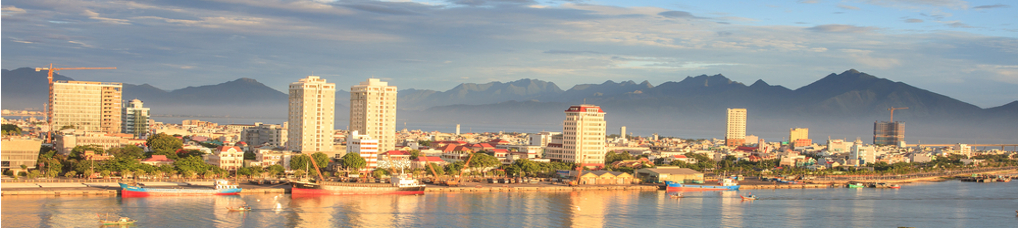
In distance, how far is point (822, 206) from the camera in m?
41.4

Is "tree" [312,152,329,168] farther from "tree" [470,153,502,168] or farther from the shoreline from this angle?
"tree" [470,153,502,168]

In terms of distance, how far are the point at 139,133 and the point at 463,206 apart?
58346 mm

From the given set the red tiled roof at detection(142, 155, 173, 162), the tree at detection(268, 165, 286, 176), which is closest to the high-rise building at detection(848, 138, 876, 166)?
the tree at detection(268, 165, 286, 176)

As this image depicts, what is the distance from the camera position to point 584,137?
59562mm

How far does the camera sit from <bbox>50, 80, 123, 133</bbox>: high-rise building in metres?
78.5

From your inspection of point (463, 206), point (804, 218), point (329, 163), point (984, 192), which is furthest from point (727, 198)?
point (329, 163)

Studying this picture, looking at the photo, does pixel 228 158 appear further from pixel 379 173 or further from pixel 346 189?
pixel 346 189

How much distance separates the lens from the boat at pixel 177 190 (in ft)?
121

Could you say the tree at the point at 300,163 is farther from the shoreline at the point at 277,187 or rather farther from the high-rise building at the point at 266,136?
the high-rise building at the point at 266,136

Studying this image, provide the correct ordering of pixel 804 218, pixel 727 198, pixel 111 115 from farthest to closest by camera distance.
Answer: pixel 111 115, pixel 727 198, pixel 804 218

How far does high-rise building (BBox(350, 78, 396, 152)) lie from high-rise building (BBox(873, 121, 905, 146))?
328 ft

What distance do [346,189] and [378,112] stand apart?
23487 mm

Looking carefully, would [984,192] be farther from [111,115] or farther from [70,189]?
[111,115]

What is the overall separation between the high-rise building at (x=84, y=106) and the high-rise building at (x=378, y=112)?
29177 mm
